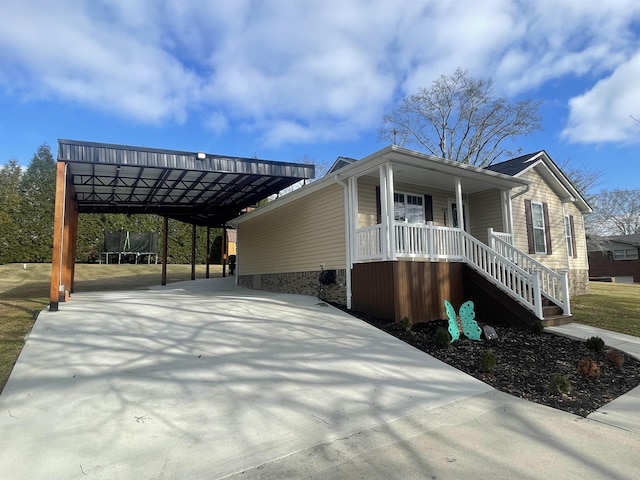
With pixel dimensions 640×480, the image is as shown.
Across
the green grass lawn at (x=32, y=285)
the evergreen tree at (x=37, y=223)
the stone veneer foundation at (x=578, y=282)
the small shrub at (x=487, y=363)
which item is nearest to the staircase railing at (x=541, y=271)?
the small shrub at (x=487, y=363)

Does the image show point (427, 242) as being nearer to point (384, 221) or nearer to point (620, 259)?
point (384, 221)

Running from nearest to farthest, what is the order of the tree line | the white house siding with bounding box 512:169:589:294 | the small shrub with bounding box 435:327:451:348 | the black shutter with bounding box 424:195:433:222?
the small shrub with bounding box 435:327:451:348
the black shutter with bounding box 424:195:433:222
the white house siding with bounding box 512:169:589:294
the tree line

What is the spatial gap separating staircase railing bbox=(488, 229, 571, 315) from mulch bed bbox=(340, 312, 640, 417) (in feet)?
4.96

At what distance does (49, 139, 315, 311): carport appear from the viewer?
8.32 metres

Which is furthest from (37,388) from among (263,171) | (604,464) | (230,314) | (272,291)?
(272,291)

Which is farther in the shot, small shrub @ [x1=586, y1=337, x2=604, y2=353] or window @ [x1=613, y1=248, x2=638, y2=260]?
window @ [x1=613, y1=248, x2=638, y2=260]

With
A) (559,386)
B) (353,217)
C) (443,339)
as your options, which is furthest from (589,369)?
(353,217)

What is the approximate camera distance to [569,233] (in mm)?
14969

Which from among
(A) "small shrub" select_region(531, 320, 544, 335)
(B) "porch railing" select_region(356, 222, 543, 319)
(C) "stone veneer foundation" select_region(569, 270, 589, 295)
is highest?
(B) "porch railing" select_region(356, 222, 543, 319)

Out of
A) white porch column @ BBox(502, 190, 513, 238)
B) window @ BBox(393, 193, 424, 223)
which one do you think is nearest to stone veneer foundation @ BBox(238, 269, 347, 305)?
window @ BBox(393, 193, 424, 223)

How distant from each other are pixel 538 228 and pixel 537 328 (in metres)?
7.25

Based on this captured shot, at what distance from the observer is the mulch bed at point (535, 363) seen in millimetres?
4535

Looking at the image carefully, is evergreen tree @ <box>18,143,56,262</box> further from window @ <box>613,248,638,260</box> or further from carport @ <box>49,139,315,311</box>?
window @ <box>613,248,638,260</box>

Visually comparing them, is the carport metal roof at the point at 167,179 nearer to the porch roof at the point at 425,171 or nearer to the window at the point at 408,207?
the window at the point at 408,207
